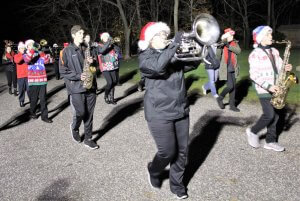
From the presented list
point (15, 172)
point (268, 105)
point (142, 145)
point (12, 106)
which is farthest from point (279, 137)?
point (12, 106)

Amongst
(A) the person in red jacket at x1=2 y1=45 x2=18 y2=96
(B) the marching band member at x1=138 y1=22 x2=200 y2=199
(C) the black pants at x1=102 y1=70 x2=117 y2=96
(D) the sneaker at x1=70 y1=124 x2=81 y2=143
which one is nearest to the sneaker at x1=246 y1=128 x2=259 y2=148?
(B) the marching band member at x1=138 y1=22 x2=200 y2=199

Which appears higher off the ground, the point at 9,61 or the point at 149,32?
the point at 149,32

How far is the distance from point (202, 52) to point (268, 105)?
2.06 meters

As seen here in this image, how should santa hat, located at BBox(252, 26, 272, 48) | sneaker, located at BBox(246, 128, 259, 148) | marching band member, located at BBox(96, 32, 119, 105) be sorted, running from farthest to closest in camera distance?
marching band member, located at BBox(96, 32, 119, 105)
sneaker, located at BBox(246, 128, 259, 148)
santa hat, located at BBox(252, 26, 272, 48)

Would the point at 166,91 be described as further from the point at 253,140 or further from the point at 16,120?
the point at 16,120

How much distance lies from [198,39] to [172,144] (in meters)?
1.18

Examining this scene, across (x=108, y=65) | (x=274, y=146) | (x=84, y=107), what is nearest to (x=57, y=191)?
(x=84, y=107)

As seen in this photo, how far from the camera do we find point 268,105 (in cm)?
471

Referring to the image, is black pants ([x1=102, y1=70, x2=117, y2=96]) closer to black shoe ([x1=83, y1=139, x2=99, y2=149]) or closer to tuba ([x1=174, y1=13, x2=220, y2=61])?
black shoe ([x1=83, y1=139, x2=99, y2=149])

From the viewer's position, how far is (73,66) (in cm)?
526

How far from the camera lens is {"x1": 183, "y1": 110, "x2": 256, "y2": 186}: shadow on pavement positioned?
183 inches

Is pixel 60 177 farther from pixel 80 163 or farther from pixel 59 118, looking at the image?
pixel 59 118

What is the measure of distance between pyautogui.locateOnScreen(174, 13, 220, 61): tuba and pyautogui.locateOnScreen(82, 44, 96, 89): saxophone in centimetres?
241

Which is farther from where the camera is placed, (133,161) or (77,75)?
(77,75)
